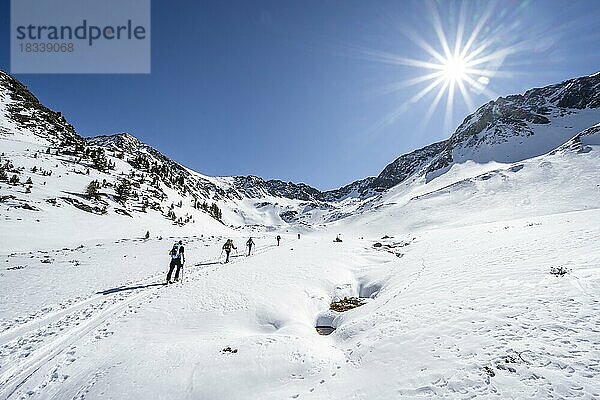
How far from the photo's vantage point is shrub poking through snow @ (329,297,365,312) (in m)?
12.9

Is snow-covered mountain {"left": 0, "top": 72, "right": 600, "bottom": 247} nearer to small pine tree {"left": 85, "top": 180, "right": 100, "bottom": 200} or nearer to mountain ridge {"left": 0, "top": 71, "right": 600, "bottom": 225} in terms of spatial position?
mountain ridge {"left": 0, "top": 71, "right": 600, "bottom": 225}

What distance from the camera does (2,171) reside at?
40.0m

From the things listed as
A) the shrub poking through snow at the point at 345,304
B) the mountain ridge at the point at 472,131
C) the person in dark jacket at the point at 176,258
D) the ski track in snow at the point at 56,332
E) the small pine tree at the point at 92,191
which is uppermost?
the mountain ridge at the point at 472,131

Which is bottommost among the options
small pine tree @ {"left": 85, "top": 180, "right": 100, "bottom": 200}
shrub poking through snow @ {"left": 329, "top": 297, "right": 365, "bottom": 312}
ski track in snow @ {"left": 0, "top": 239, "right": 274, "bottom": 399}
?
shrub poking through snow @ {"left": 329, "top": 297, "right": 365, "bottom": 312}

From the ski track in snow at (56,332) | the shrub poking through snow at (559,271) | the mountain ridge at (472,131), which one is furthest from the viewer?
the mountain ridge at (472,131)

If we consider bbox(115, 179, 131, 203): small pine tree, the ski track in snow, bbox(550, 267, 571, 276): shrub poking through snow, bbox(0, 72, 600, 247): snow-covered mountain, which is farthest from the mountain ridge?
bbox(550, 267, 571, 276): shrub poking through snow

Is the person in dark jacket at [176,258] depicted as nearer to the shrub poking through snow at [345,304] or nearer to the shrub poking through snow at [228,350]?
the shrub poking through snow at [345,304]

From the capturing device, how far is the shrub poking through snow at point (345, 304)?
1293 cm

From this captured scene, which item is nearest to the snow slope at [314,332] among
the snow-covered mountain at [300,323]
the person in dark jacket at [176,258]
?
the snow-covered mountain at [300,323]

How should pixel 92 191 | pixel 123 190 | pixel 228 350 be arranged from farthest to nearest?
pixel 123 190, pixel 92 191, pixel 228 350

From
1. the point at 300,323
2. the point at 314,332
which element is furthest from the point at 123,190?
the point at 314,332

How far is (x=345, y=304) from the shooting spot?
1354cm

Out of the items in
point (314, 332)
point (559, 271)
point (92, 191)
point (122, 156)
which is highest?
point (122, 156)

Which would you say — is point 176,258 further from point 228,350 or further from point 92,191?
point 92,191
